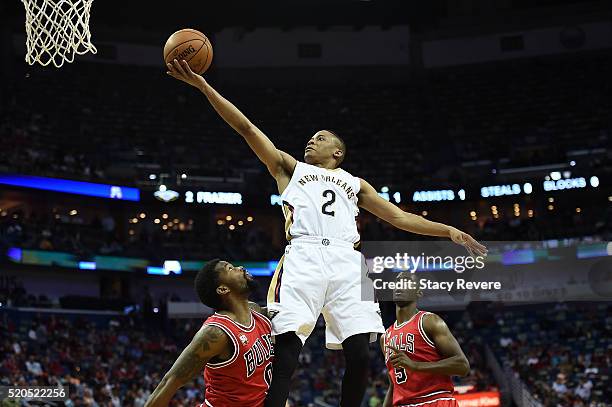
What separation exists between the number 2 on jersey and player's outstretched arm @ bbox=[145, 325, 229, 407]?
1.06 metres

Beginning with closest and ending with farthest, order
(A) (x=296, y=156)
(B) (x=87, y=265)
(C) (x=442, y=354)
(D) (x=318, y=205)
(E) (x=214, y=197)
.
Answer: (D) (x=318, y=205)
(C) (x=442, y=354)
(B) (x=87, y=265)
(E) (x=214, y=197)
(A) (x=296, y=156)

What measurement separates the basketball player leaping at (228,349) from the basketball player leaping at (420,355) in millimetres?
1714

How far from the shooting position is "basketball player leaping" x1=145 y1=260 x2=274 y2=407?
5031mm

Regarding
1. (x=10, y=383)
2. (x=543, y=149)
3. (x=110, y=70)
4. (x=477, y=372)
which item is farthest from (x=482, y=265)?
(x=110, y=70)

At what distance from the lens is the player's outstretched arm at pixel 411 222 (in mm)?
5980

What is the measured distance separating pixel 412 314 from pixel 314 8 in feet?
88.0

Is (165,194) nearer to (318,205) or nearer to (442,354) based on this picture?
(442,354)

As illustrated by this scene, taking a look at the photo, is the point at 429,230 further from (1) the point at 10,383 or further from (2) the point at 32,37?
(1) the point at 10,383

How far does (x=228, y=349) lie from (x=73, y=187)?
23049 mm

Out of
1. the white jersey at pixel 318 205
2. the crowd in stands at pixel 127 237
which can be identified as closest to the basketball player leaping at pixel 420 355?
the white jersey at pixel 318 205

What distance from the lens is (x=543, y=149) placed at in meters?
29.6

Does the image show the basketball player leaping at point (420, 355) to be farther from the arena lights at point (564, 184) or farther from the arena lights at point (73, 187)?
the arena lights at point (564, 184)

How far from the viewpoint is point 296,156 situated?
99.4 feet

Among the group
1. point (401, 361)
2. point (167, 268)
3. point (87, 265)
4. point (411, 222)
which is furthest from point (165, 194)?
point (411, 222)
